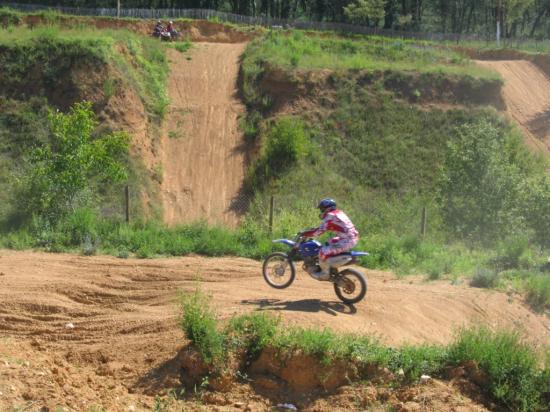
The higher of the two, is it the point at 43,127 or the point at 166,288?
the point at 43,127

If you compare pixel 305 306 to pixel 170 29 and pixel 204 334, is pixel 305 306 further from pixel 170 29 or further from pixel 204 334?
pixel 170 29

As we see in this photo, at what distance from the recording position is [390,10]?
7044 centimetres

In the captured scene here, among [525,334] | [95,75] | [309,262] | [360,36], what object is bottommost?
[525,334]

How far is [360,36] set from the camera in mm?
55219

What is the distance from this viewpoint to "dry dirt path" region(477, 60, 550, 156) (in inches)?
1658

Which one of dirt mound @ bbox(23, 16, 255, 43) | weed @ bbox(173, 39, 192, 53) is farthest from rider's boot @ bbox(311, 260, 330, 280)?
dirt mound @ bbox(23, 16, 255, 43)

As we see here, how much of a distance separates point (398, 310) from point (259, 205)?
43.0 ft

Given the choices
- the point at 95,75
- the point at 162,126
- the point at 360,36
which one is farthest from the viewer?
the point at 360,36

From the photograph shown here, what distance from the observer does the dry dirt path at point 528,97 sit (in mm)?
Result: 42109

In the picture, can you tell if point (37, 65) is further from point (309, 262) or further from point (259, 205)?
point (309, 262)

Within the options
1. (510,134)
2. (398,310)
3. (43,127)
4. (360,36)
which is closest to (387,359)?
(398,310)

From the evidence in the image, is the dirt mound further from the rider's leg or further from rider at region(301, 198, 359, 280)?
the rider's leg

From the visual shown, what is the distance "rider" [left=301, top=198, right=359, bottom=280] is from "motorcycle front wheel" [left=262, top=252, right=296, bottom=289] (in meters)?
1.23

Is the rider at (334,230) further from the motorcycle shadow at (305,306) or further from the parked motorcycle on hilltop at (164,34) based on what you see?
the parked motorcycle on hilltop at (164,34)
